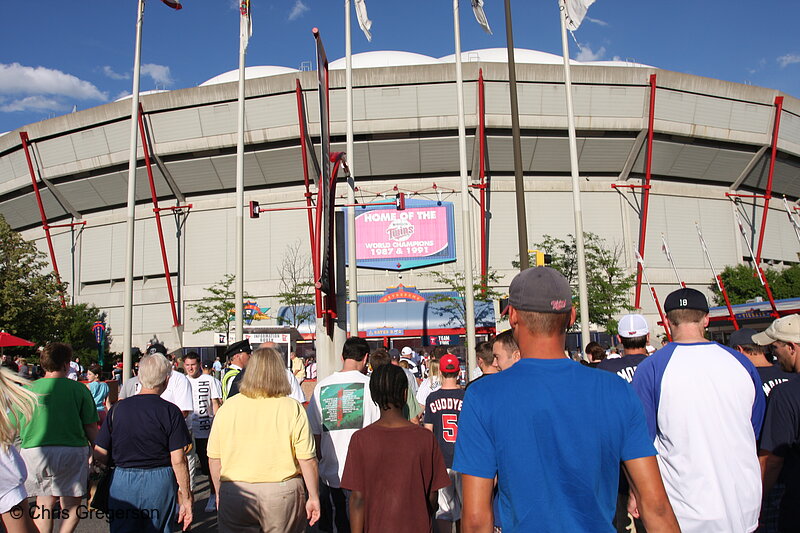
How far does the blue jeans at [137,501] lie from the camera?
174 inches

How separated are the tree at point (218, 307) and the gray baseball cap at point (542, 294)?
1137 inches

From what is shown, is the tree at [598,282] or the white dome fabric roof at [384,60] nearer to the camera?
the tree at [598,282]

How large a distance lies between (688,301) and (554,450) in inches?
80.2

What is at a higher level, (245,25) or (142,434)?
(245,25)

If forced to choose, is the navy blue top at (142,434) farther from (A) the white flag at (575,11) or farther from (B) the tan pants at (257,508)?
(A) the white flag at (575,11)

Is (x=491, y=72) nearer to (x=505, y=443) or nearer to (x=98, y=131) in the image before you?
(x=98, y=131)

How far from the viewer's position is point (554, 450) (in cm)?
203

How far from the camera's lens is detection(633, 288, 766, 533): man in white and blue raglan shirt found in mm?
3170

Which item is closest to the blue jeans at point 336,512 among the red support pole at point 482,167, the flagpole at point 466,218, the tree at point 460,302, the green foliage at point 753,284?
the flagpole at point 466,218

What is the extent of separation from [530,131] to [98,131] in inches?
988

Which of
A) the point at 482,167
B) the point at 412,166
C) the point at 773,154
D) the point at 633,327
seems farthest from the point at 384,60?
the point at 633,327

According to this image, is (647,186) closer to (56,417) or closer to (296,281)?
(296,281)

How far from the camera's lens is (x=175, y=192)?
118 ft

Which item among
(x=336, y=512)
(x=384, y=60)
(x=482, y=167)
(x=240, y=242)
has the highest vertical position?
(x=384, y=60)
